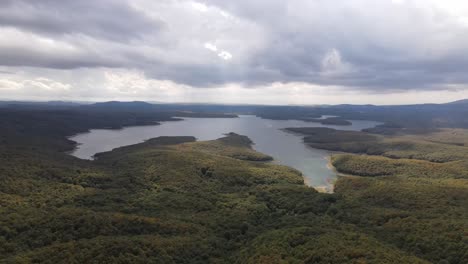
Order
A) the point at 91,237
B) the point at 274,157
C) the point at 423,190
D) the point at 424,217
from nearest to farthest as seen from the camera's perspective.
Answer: the point at 91,237 < the point at 424,217 < the point at 423,190 < the point at 274,157

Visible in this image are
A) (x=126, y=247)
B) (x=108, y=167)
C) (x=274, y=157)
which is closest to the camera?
(x=126, y=247)

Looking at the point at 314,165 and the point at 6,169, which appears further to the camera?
Result: the point at 314,165

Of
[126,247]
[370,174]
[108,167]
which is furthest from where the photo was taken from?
[370,174]

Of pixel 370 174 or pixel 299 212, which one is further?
pixel 370 174

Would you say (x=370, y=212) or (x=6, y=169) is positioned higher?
(x=6, y=169)

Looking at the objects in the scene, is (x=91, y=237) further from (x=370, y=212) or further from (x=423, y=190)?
(x=423, y=190)

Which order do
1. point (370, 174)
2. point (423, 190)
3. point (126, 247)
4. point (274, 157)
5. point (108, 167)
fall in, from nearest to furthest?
1. point (126, 247)
2. point (423, 190)
3. point (108, 167)
4. point (370, 174)
5. point (274, 157)

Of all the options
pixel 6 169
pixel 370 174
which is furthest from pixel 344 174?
pixel 6 169

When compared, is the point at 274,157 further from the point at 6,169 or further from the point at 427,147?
the point at 6,169

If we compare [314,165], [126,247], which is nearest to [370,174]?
[314,165]
